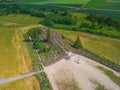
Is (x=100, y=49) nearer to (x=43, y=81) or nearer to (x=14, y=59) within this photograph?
(x=14, y=59)

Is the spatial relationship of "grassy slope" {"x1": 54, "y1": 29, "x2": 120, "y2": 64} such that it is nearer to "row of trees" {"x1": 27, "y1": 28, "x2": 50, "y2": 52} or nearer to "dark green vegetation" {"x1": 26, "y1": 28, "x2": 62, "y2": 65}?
"dark green vegetation" {"x1": 26, "y1": 28, "x2": 62, "y2": 65}

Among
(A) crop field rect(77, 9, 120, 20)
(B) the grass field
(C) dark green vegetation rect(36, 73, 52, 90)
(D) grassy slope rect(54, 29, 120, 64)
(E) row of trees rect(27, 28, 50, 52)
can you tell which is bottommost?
(A) crop field rect(77, 9, 120, 20)

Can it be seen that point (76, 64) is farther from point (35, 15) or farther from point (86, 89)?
point (35, 15)

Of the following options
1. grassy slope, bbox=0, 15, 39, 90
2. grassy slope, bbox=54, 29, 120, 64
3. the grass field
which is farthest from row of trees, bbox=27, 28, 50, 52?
the grass field

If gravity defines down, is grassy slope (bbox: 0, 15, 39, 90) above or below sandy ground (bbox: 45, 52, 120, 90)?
above

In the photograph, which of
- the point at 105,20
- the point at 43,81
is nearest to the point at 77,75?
the point at 43,81

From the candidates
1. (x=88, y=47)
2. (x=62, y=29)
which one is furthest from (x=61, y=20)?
(x=88, y=47)
